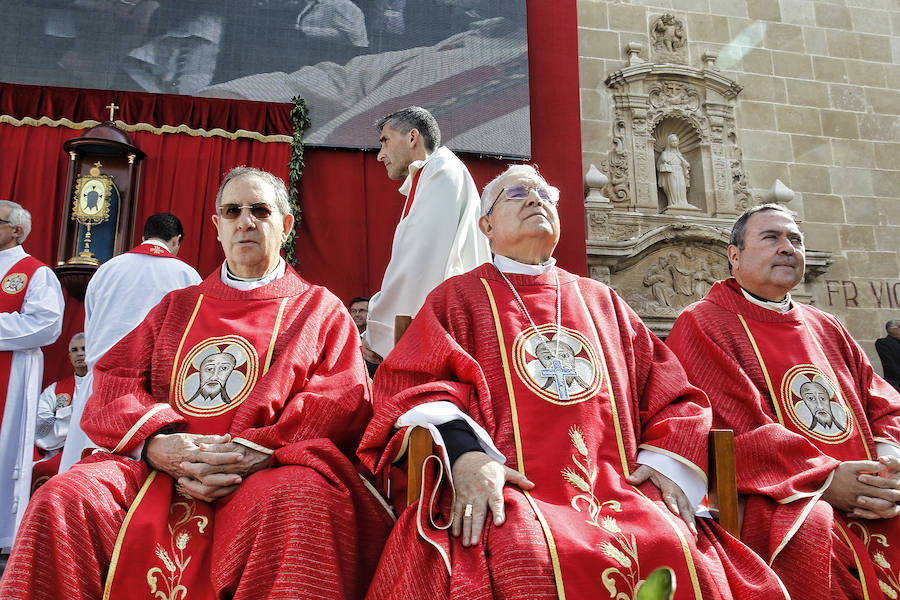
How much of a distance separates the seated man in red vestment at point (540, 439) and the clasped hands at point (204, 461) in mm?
360

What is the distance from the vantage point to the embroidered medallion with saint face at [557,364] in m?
2.36

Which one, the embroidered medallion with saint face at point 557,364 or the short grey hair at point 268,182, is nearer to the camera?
the embroidered medallion with saint face at point 557,364

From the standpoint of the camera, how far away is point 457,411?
2.20 meters

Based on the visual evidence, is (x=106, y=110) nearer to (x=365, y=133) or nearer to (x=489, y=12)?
(x=365, y=133)

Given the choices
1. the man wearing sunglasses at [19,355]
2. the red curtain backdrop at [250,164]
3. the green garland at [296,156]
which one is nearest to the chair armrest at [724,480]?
the man wearing sunglasses at [19,355]

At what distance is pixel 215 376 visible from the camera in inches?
98.9

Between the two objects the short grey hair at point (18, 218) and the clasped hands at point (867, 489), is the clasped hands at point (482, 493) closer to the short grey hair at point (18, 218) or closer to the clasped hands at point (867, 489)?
the clasped hands at point (867, 489)

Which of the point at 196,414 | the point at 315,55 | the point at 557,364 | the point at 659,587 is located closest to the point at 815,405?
the point at 557,364

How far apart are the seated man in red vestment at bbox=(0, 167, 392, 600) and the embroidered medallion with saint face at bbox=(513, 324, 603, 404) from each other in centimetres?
55

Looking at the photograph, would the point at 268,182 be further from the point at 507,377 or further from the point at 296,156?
the point at 296,156

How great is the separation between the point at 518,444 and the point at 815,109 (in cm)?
875

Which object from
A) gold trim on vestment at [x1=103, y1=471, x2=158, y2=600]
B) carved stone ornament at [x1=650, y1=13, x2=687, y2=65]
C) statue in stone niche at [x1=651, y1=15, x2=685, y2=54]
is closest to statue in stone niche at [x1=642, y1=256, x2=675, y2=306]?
carved stone ornament at [x1=650, y1=13, x2=687, y2=65]

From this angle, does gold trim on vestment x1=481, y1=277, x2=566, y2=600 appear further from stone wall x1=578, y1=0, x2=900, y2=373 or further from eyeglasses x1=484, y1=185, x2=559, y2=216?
stone wall x1=578, y1=0, x2=900, y2=373

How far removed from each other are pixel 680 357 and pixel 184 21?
6.25 m
